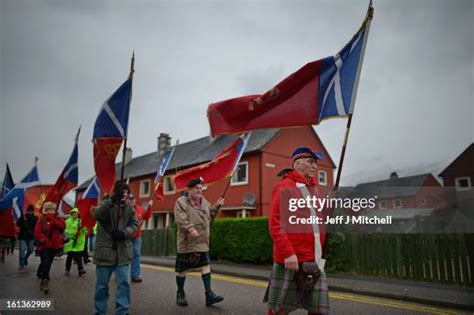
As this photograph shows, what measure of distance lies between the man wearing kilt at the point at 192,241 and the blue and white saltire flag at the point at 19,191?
27.3 feet

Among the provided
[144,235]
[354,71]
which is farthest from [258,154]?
[354,71]

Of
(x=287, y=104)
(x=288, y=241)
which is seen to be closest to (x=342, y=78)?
(x=287, y=104)

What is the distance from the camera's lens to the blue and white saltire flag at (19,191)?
38.4ft

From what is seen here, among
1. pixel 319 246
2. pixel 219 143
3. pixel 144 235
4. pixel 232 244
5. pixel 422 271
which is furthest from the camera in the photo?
pixel 219 143

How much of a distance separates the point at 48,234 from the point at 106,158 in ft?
10.3

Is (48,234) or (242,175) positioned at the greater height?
(242,175)

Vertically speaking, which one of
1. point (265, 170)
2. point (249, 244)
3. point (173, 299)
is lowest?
point (173, 299)

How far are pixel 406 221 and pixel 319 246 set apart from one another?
27.9 ft

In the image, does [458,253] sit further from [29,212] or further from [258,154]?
[258,154]

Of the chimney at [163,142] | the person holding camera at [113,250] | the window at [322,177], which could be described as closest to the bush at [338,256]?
the person holding camera at [113,250]

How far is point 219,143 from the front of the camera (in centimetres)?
3041

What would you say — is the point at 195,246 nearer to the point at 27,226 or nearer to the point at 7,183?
the point at 27,226

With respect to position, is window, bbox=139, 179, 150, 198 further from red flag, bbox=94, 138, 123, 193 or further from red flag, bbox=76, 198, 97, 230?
red flag, bbox=94, 138, 123, 193

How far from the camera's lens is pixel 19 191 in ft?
39.2
